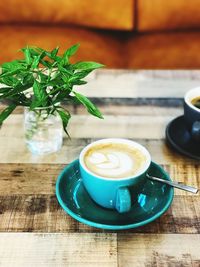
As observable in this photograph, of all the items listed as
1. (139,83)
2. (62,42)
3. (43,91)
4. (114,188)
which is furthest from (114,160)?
(62,42)

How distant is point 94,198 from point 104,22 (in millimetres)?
1079

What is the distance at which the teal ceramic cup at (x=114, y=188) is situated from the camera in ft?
2.22

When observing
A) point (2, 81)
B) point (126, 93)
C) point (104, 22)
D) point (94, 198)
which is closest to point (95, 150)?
point (94, 198)

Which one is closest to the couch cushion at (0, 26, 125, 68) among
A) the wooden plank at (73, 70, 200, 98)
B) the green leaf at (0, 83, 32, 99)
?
the wooden plank at (73, 70, 200, 98)

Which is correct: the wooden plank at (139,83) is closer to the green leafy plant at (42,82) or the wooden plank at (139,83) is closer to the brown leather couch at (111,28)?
the green leafy plant at (42,82)

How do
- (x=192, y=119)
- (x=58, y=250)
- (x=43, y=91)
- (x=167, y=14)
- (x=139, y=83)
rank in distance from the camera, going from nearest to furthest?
1. (x=58, y=250)
2. (x=43, y=91)
3. (x=192, y=119)
4. (x=139, y=83)
5. (x=167, y=14)

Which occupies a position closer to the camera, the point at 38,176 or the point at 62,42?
the point at 38,176

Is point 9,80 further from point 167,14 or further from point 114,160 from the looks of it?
point 167,14

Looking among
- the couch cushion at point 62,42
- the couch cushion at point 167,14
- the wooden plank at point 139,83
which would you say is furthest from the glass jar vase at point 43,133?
the couch cushion at point 167,14

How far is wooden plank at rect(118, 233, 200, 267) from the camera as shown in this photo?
64 centimetres

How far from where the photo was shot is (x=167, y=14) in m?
1.64

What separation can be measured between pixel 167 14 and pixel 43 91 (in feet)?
3.33

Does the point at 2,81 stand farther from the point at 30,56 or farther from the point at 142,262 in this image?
the point at 142,262

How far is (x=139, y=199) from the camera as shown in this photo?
0.75 metres
